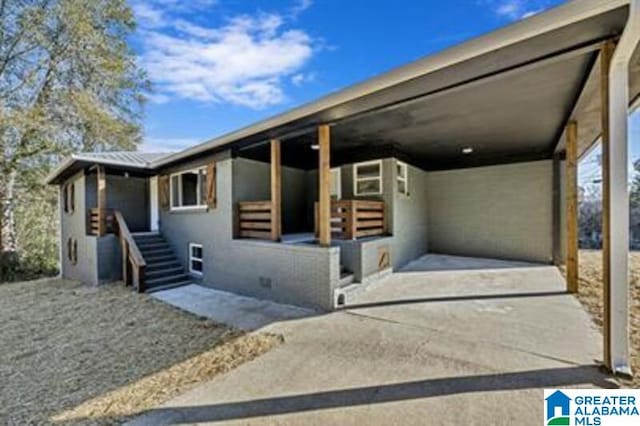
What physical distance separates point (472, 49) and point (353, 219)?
14.0ft

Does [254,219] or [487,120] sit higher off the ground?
[487,120]

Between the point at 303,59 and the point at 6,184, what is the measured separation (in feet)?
38.8

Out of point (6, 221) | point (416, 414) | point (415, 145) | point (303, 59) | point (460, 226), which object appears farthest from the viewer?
point (6, 221)

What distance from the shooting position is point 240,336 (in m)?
4.61

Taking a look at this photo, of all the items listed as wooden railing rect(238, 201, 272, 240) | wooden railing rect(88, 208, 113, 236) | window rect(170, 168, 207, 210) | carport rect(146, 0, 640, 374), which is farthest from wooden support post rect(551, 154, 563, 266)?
wooden railing rect(88, 208, 113, 236)

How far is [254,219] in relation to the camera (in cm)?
727

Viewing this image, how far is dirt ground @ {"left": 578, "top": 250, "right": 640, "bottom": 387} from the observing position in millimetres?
3713

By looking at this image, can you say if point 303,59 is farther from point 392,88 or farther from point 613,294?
point 613,294

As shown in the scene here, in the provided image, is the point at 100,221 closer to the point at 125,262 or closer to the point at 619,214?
the point at 125,262

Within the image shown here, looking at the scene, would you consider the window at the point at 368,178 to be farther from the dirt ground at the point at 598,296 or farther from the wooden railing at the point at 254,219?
the dirt ground at the point at 598,296

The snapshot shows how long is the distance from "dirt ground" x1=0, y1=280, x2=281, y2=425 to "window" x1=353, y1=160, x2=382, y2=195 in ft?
17.0

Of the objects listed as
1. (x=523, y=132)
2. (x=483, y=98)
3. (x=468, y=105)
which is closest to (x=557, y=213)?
(x=523, y=132)

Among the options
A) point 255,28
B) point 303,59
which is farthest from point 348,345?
point 303,59

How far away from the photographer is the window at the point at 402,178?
8825mm
